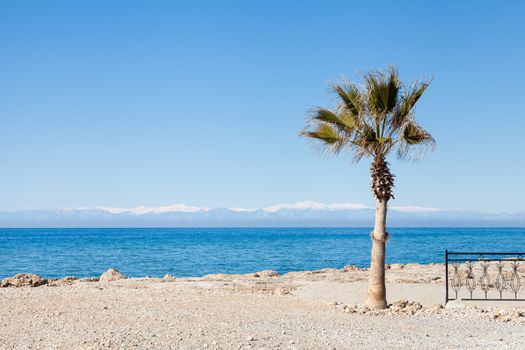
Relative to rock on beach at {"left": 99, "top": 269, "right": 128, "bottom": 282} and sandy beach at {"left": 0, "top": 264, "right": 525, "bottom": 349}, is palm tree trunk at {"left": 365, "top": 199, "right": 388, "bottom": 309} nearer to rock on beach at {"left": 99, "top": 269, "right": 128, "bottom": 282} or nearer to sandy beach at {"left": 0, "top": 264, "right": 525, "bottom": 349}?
sandy beach at {"left": 0, "top": 264, "right": 525, "bottom": 349}

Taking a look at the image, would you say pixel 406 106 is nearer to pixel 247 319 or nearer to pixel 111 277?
pixel 247 319

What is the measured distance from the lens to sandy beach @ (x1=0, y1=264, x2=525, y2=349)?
456 inches

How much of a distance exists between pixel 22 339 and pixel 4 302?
5442 mm

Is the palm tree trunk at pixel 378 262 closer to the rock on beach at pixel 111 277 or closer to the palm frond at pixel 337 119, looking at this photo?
the palm frond at pixel 337 119

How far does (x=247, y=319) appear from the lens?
14.2 meters

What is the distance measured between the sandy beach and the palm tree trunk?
394 mm

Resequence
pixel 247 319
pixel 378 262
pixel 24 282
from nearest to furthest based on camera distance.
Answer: pixel 247 319 < pixel 378 262 < pixel 24 282

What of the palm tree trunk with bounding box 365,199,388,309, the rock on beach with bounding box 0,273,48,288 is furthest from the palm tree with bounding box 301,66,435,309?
the rock on beach with bounding box 0,273,48,288

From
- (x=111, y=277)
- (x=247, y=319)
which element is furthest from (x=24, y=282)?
(x=247, y=319)

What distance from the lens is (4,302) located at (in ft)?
55.1

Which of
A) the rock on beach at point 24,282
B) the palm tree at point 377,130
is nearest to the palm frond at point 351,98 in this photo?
the palm tree at point 377,130

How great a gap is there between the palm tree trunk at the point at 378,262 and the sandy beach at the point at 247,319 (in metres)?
0.39

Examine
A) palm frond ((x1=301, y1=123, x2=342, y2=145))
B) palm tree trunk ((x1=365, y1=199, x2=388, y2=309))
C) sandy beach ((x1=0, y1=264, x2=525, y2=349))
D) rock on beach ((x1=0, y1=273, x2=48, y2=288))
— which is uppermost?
palm frond ((x1=301, y1=123, x2=342, y2=145))

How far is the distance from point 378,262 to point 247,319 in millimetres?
3770
